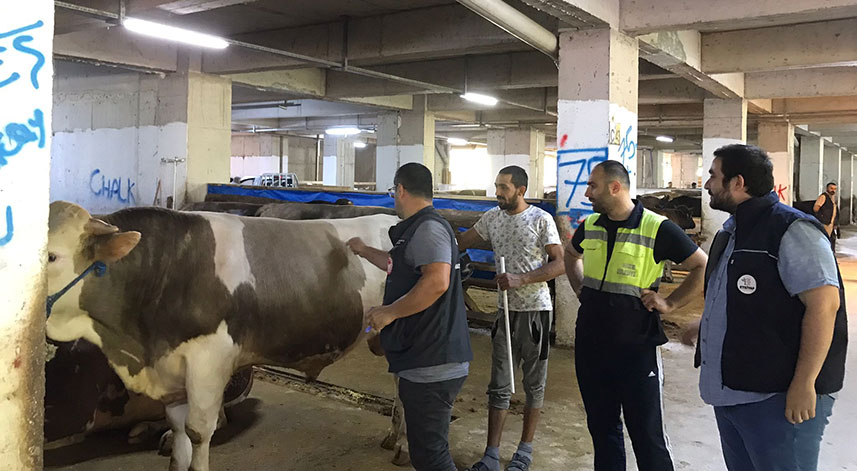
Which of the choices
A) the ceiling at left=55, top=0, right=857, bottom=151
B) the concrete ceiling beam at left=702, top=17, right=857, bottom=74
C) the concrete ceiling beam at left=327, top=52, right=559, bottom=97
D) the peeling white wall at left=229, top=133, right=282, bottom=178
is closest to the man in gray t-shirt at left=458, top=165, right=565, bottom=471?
the ceiling at left=55, top=0, right=857, bottom=151

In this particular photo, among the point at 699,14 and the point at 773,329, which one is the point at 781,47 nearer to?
the point at 699,14

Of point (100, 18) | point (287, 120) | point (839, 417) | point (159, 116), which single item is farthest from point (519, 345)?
point (287, 120)

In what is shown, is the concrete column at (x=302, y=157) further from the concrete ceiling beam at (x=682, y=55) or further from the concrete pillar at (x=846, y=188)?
the concrete pillar at (x=846, y=188)

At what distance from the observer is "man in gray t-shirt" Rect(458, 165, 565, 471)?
13.5ft

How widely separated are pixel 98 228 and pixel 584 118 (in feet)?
17.6

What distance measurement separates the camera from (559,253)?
419 centimetres

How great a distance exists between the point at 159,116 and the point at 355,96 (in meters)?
4.17

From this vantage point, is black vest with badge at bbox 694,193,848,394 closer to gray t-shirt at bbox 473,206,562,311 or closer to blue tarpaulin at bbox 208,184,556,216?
gray t-shirt at bbox 473,206,562,311

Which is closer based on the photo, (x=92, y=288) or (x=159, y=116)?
(x=92, y=288)

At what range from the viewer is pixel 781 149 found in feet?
53.2

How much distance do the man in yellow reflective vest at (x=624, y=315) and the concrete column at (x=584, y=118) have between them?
3.86 meters

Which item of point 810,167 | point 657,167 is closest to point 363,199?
point 810,167

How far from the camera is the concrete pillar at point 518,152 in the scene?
21.6 meters

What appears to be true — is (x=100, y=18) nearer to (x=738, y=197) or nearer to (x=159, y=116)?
(x=159, y=116)
